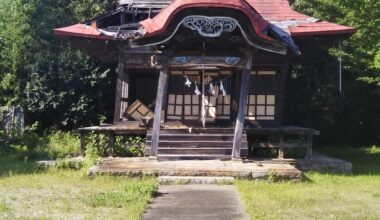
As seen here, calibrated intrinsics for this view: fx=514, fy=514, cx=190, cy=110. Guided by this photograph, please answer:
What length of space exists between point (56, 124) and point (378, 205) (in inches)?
508

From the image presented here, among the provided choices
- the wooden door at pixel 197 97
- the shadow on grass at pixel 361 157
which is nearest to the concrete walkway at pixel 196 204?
the shadow on grass at pixel 361 157

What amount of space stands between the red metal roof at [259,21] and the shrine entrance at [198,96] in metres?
2.21

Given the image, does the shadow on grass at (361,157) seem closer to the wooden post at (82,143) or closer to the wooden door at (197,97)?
the wooden door at (197,97)

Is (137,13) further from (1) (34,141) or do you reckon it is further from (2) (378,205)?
(2) (378,205)

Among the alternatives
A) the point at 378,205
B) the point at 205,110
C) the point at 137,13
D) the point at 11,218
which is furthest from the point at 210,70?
the point at 11,218

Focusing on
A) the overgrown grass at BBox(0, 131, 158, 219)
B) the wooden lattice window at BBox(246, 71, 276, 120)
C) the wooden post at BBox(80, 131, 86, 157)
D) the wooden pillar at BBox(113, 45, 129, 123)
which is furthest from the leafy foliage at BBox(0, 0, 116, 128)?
the wooden lattice window at BBox(246, 71, 276, 120)

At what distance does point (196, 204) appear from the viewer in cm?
807

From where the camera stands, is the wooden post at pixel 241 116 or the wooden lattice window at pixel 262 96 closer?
the wooden post at pixel 241 116

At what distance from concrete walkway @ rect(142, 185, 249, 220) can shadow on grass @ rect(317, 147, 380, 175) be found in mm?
4849

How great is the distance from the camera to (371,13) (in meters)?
16.0

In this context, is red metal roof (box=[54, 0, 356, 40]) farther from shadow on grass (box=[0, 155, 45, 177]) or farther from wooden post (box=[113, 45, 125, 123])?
shadow on grass (box=[0, 155, 45, 177])

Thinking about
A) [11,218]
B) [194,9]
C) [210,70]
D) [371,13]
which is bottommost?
[11,218]

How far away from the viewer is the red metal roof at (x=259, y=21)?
1137cm

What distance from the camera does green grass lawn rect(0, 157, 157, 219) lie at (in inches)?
288
